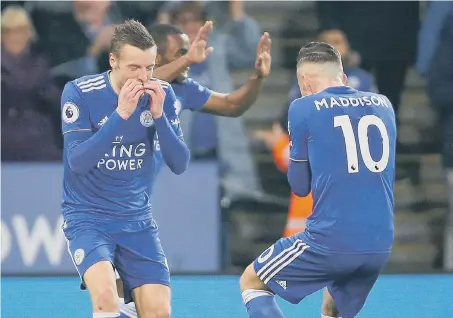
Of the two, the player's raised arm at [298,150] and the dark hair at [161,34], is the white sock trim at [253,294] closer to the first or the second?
the player's raised arm at [298,150]

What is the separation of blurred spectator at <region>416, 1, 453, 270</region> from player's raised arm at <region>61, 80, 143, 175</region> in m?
4.61

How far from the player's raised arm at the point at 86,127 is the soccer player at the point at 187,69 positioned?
1.07m

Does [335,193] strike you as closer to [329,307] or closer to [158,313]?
[329,307]

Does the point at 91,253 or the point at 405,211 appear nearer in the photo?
the point at 91,253

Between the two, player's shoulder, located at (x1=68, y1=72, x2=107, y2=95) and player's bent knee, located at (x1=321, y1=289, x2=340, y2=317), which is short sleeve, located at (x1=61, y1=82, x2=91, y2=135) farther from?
player's bent knee, located at (x1=321, y1=289, x2=340, y2=317)

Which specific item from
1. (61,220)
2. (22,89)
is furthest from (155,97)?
(22,89)

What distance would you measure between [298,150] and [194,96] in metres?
1.70

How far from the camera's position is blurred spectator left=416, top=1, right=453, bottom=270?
872cm

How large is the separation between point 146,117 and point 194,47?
42.2 inches

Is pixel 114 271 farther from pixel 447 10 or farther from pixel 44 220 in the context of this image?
pixel 447 10

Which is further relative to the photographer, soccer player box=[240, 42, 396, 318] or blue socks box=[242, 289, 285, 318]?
blue socks box=[242, 289, 285, 318]

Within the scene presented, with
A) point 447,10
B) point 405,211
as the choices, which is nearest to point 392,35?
point 447,10

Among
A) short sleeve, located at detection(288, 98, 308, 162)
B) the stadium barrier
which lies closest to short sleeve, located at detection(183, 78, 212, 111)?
short sleeve, located at detection(288, 98, 308, 162)

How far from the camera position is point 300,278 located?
464 cm
